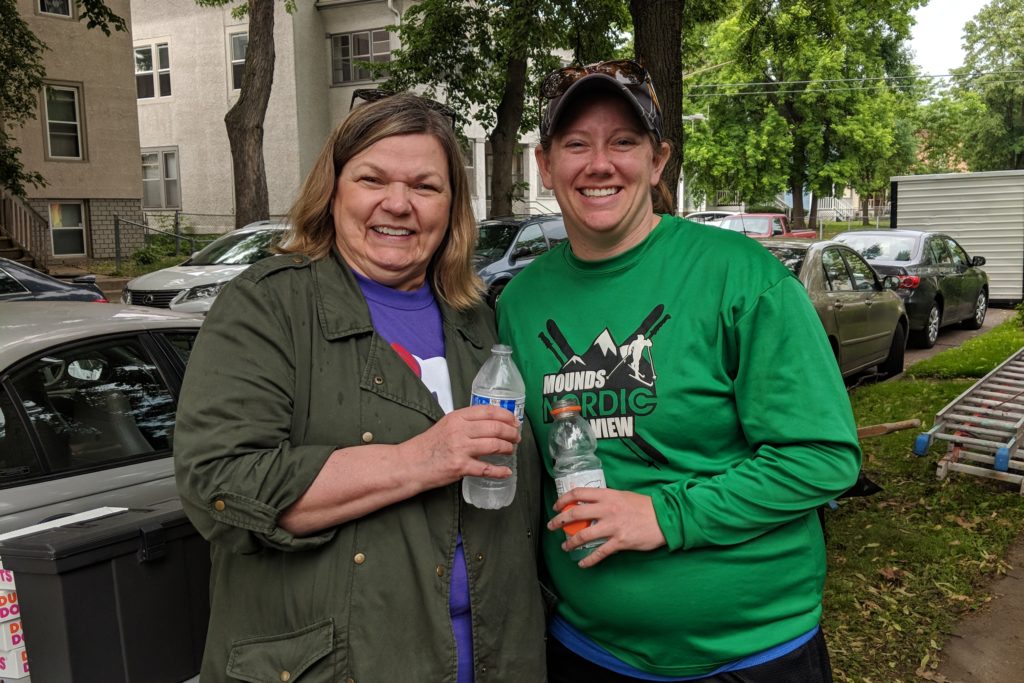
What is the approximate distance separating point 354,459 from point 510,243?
11887 millimetres

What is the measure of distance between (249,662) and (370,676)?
24cm

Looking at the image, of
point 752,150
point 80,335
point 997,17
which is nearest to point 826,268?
point 80,335

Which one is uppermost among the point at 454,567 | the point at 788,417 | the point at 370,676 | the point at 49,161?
the point at 49,161

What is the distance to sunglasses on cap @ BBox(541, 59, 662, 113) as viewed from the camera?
2229 mm

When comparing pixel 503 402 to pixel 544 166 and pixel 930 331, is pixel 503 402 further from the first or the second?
pixel 930 331

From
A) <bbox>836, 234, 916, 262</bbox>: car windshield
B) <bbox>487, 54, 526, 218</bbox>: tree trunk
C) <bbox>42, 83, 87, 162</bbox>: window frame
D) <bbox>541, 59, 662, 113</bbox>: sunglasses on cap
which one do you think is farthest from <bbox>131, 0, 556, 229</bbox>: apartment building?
<bbox>541, 59, 662, 113</bbox>: sunglasses on cap

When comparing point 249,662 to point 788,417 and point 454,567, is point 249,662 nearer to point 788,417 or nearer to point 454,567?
point 454,567

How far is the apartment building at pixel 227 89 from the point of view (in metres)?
28.4

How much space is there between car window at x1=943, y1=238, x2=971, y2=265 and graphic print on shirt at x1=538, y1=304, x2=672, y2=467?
15.2 metres

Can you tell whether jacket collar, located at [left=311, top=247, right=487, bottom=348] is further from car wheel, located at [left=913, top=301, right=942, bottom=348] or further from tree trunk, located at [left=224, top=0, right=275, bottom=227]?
tree trunk, located at [left=224, top=0, right=275, bottom=227]

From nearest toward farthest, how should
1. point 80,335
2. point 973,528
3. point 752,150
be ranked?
point 80,335
point 973,528
point 752,150

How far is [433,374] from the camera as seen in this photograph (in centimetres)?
209

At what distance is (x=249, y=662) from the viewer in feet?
5.98

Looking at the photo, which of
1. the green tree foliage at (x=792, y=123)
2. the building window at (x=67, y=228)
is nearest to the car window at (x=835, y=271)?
the building window at (x=67, y=228)
